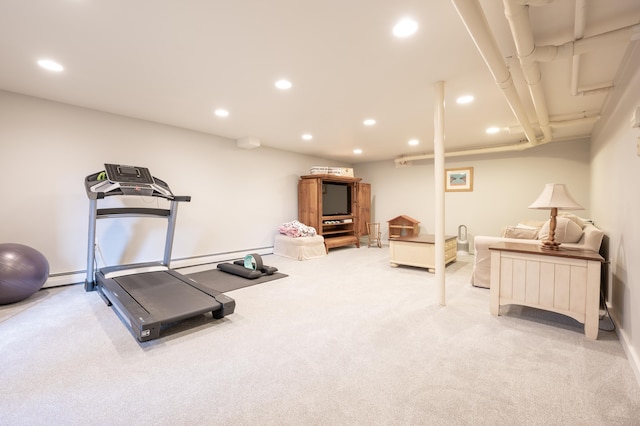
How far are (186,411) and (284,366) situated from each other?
0.63 metres

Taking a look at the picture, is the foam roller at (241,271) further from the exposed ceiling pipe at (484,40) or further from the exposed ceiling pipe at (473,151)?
the exposed ceiling pipe at (473,151)

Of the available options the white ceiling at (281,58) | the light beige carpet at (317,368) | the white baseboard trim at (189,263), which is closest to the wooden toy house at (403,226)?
the white ceiling at (281,58)

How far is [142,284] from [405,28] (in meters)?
3.72

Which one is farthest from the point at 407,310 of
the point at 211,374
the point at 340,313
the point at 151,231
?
the point at 151,231

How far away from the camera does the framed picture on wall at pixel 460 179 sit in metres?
6.54

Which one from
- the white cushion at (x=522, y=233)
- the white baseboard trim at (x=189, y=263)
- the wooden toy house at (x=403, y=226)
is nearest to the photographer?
the white cushion at (x=522, y=233)

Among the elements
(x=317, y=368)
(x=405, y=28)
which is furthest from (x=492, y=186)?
(x=317, y=368)

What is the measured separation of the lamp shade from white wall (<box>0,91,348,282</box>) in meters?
4.88

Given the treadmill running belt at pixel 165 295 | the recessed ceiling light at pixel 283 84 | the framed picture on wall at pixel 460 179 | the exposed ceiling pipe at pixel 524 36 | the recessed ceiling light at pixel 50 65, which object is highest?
the recessed ceiling light at pixel 50 65

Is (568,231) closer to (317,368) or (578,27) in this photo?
(578,27)

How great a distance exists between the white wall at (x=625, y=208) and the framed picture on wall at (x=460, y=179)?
10.7 feet

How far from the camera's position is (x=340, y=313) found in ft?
9.23

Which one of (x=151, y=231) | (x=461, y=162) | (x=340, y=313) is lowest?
(x=340, y=313)

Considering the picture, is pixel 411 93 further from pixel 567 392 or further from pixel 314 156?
pixel 314 156
